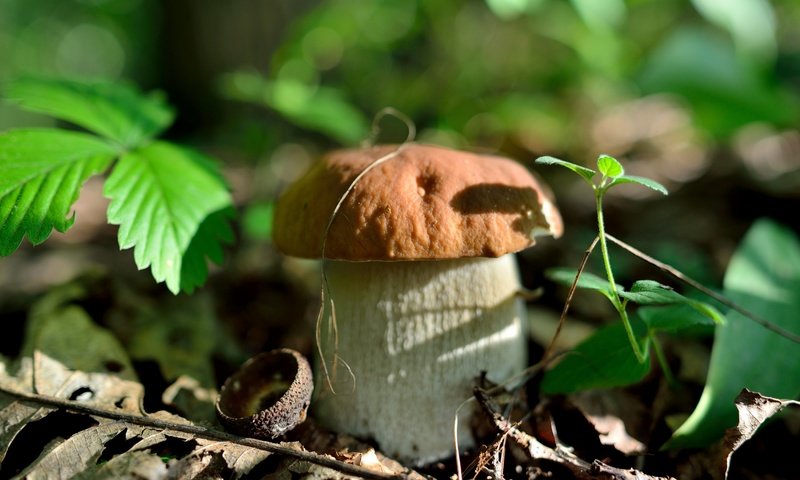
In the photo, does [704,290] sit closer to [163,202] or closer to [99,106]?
[163,202]

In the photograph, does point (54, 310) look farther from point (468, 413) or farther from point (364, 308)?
point (468, 413)

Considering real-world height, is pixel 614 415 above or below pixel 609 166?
below

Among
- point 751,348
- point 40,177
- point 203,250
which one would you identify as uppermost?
point 40,177

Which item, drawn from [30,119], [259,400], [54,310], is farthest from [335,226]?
[30,119]

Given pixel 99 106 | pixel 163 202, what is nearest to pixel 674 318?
pixel 163 202

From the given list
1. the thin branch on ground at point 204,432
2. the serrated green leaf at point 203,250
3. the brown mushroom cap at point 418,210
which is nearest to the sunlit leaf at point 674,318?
the brown mushroom cap at point 418,210
